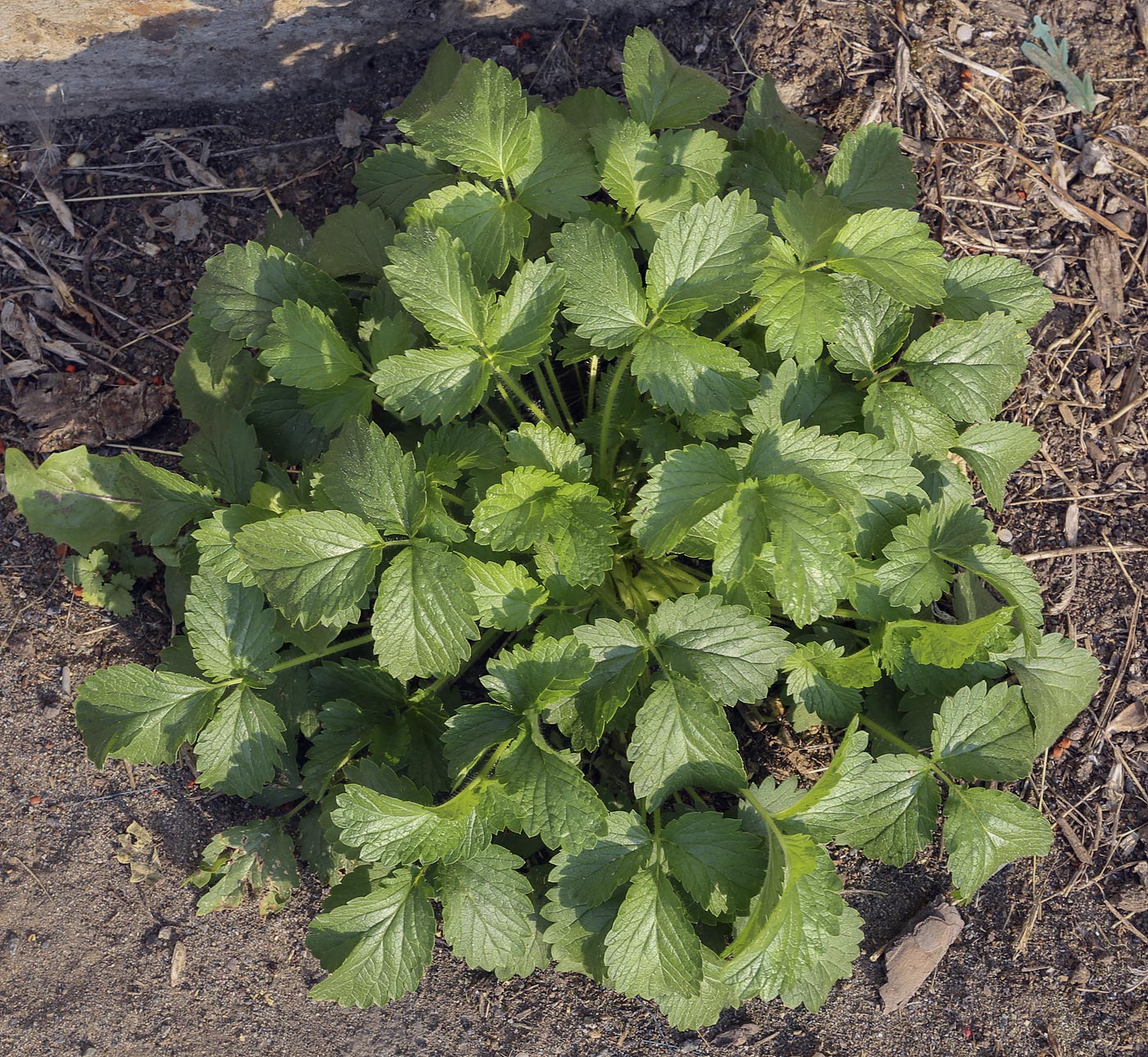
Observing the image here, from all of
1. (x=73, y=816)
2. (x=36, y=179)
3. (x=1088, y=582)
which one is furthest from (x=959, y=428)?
(x=36, y=179)

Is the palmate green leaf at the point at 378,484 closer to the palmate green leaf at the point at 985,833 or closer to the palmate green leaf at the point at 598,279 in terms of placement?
the palmate green leaf at the point at 598,279

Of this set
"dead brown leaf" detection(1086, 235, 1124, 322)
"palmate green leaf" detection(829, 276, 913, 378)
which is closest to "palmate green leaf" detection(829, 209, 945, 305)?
"palmate green leaf" detection(829, 276, 913, 378)

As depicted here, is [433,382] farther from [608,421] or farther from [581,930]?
[581,930]

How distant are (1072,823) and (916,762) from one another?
82 centimetres

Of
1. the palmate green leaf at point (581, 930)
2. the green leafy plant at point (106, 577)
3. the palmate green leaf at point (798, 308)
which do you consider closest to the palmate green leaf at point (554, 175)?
the palmate green leaf at point (798, 308)

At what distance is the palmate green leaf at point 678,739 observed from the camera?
6.66 feet

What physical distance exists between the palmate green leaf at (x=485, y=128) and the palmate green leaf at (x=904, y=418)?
1.04 meters

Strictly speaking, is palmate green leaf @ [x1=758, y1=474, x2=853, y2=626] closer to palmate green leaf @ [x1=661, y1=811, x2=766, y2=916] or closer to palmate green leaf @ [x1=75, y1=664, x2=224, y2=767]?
palmate green leaf @ [x1=661, y1=811, x2=766, y2=916]

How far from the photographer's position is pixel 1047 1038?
2547mm

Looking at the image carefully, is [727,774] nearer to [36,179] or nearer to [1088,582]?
[1088,582]

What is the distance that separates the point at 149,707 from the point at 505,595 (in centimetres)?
89

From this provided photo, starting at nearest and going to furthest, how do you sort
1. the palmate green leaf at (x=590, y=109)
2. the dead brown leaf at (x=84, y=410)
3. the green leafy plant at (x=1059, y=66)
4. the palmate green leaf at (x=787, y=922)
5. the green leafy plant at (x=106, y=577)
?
the palmate green leaf at (x=787, y=922) < the palmate green leaf at (x=590, y=109) < the green leafy plant at (x=106, y=577) < the dead brown leaf at (x=84, y=410) < the green leafy plant at (x=1059, y=66)

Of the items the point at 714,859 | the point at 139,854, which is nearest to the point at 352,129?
the point at 139,854

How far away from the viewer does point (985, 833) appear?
2.21 meters
